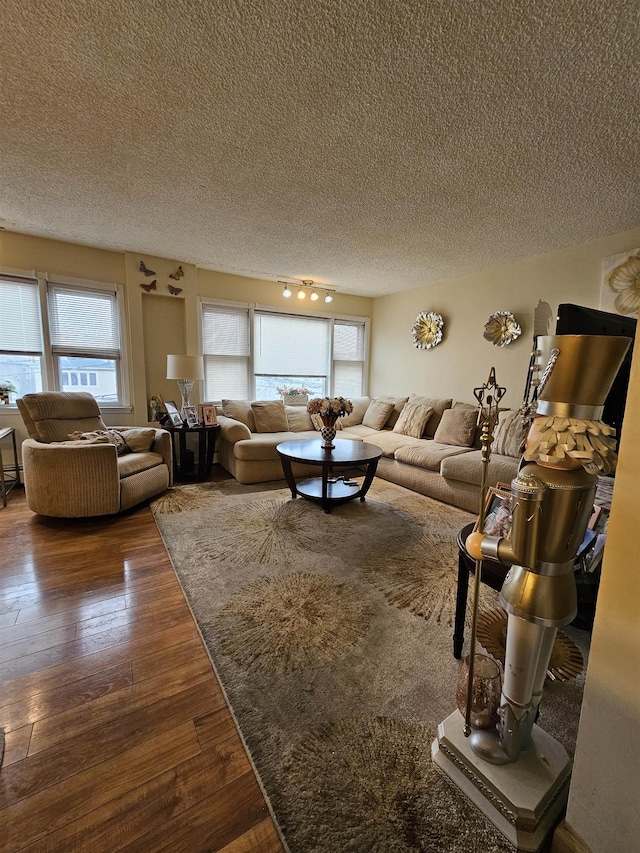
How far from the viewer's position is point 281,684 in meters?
1.38

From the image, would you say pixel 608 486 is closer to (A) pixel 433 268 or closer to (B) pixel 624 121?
(B) pixel 624 121

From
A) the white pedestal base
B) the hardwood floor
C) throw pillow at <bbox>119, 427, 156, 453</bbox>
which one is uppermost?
throw pillow at <bbox>119, 427, 156, 453</bbox>

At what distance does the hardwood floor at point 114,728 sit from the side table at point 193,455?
6.34 ft

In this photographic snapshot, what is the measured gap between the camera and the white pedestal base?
35.0 inches

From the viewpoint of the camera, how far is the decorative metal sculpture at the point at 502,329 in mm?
3832

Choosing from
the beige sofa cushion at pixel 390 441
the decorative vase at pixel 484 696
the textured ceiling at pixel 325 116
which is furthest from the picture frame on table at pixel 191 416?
the decorative vase at pixel 484 696

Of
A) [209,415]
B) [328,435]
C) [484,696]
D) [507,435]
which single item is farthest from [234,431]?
[484,696]

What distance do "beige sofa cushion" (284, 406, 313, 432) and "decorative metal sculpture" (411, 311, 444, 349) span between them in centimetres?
186

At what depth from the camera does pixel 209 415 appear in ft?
13.6

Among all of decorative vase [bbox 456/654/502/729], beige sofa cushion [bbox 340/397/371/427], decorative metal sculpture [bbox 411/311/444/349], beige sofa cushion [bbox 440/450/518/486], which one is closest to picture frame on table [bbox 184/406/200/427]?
beige sofa cushion [bbox 340/397/371/427]

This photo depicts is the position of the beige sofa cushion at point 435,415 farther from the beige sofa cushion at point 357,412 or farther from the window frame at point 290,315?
the window frame at point 290,315

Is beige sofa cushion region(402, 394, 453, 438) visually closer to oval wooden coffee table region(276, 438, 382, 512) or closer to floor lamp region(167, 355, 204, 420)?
oval wooden coffee table region(276, 438, 382, 512)

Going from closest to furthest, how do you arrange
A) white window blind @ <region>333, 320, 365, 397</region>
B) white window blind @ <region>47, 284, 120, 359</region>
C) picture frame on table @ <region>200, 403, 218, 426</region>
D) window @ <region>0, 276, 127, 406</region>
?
window @ <region>0, 276, 127, 406</region> < white window blind @ <region>47, 284, 120, 359</region> < picture frame on table @ <region>200, 403, 218, 426</region> < white window blind @ <region>333, 320, 365, 397</region>

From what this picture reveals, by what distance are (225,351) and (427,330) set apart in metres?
2.73
